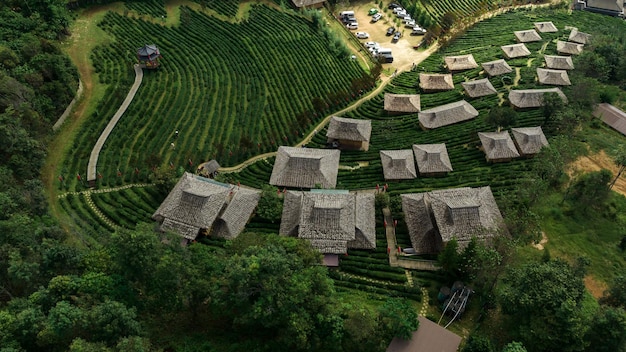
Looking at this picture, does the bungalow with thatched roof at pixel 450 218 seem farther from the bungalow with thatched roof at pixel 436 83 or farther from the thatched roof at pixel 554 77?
the thatched roof at pixel 554 77

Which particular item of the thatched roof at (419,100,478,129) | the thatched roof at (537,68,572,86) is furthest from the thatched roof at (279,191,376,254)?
the thatched roof at (537,68,572,86)

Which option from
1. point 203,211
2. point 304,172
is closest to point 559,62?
point 304,172

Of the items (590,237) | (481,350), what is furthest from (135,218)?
(590,237)

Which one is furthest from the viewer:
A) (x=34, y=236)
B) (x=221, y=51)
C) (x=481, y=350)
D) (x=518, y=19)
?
(x=518, y=19)

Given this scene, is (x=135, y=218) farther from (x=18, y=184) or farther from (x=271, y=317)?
(x=271, y=317)

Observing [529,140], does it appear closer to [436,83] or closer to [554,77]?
[436,83]

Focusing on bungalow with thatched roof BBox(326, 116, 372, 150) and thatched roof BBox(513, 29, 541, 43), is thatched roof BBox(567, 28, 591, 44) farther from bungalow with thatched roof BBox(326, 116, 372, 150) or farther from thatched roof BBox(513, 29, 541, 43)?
bungalow with thatched roof BBox(326, 116, 372, 150)
